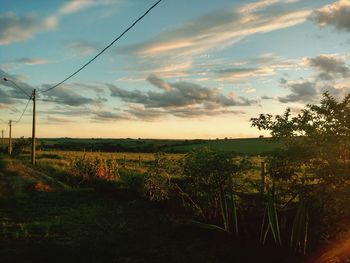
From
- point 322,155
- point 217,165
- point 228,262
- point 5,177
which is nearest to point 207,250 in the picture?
point 228,262

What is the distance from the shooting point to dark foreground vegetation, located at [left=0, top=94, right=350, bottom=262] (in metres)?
7.37

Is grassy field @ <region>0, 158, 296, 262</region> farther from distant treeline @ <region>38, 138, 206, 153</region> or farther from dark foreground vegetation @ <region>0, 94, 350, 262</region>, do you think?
distant treeline @ <region>38, 138, 206, 153</region>

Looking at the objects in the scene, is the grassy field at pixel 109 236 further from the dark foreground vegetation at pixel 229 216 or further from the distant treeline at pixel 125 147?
the distant treeline at pixel 125 147

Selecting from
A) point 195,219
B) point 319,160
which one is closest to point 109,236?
point 195,219

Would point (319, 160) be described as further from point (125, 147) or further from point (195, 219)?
point (125, 147)

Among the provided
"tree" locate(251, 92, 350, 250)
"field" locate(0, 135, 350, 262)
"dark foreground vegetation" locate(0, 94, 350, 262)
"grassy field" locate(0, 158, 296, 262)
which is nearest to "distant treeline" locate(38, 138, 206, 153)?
"grassy field" locate(0, 158, 296, 262)

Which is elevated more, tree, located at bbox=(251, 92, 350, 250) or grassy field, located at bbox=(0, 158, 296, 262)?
tree, located at bbox=(251, 92, 350, 250)

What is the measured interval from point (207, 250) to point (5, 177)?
18.7m

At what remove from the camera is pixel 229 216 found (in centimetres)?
1047

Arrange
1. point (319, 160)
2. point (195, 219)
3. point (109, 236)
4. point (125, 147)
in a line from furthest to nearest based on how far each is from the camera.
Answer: point (125, 147)
point (195, 219)
point (109, 236)
point (319, 160)

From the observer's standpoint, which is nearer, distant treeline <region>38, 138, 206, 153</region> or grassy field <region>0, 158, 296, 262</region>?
grassy field <region>0, 158, 296, 262</region>

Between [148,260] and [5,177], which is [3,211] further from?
[5,177]

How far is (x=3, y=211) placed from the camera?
12.9 m

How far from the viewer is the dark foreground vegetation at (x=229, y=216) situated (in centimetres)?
737
